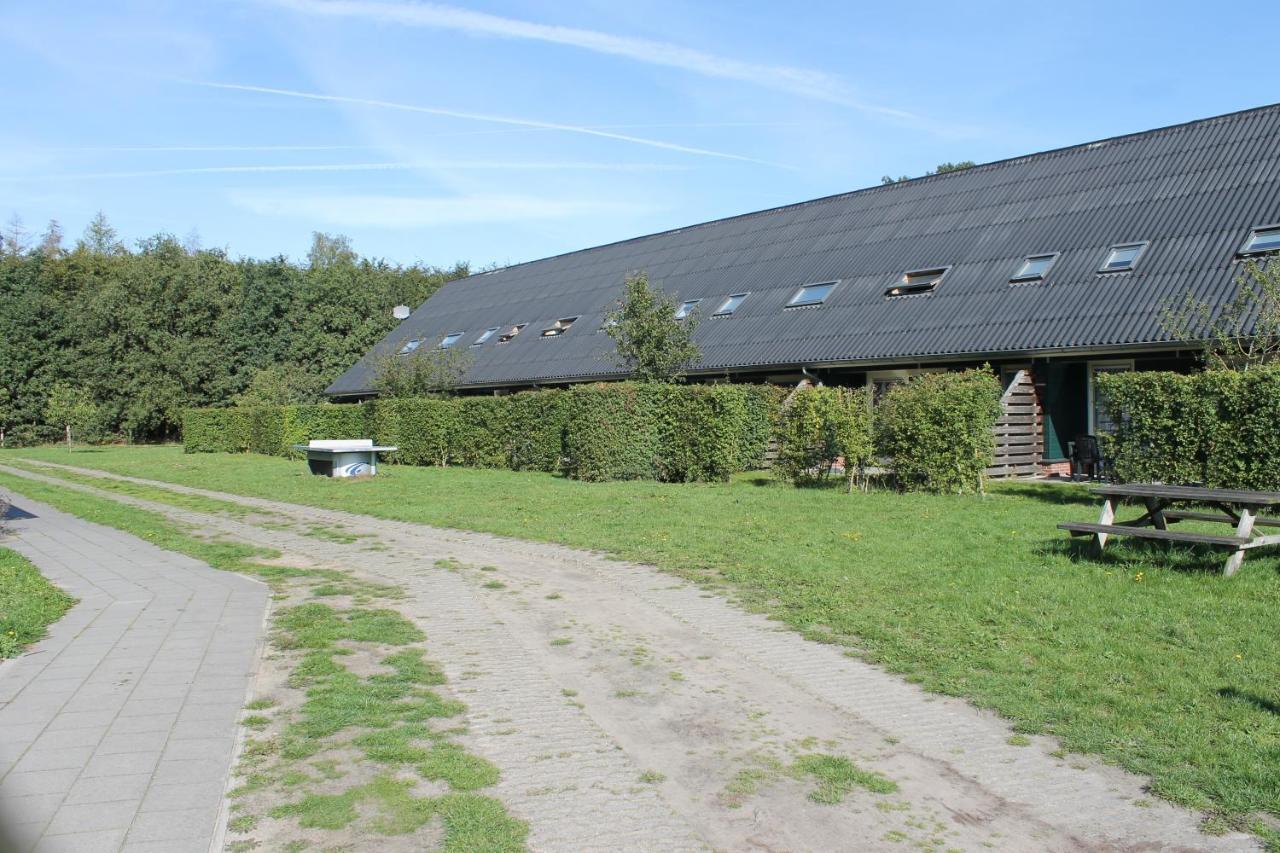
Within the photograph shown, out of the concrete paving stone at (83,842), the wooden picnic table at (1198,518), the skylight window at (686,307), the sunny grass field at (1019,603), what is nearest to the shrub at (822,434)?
the sunny grass field at (1019,603)

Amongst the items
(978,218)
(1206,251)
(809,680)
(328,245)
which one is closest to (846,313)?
(978,218)

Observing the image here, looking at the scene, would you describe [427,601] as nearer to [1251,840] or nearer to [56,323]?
[1251,840]

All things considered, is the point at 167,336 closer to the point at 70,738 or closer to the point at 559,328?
the point at 559,328

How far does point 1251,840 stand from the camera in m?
4.22

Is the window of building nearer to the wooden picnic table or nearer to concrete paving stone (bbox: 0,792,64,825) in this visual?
the wooden picnic table

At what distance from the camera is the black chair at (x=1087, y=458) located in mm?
18516

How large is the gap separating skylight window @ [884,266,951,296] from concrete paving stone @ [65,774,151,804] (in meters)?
21.9

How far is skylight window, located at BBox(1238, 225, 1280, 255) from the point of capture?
61.9 ft

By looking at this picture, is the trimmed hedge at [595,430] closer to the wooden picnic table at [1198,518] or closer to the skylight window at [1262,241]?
the skylight window at [1262,241]

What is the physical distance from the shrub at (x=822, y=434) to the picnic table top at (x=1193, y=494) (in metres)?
7.68

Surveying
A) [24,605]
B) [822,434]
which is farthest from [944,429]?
[24,605]

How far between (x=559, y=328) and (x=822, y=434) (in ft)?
59.8

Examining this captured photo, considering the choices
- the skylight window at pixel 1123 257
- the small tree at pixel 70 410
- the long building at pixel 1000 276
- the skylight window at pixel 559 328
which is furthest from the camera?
the small tree at pixel 70 410

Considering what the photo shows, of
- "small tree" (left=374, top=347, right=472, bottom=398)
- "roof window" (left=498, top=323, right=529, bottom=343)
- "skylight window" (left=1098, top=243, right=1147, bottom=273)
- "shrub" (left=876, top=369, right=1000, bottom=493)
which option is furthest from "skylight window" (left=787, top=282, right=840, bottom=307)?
"roof window" (left=498, top=323, right=529, bottom=343)
